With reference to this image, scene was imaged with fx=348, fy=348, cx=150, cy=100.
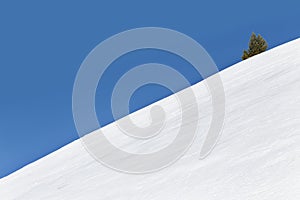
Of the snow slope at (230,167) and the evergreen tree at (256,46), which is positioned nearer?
the snow slope at (230,167)

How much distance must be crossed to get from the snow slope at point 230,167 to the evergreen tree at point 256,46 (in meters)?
16.4

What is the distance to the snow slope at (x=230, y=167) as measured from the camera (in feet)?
9.86

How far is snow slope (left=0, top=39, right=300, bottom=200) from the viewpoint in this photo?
3004 mm

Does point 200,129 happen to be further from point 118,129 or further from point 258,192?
point 118,129

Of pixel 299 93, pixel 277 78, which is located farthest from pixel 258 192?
pixel 277 78

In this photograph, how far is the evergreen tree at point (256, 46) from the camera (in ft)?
77.5

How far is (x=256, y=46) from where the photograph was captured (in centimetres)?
2391

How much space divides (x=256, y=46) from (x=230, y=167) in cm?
2178

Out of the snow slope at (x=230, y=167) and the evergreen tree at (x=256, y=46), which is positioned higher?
the evergreen tree at (x=256, y=46)

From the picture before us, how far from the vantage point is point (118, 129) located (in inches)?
408

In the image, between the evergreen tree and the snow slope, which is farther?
the evergreen tree

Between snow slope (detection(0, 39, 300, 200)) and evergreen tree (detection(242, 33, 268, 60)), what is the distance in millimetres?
16421

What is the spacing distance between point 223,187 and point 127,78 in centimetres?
753

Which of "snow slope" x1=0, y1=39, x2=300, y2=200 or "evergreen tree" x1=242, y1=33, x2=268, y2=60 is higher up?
"evergreen tree" x1=242, y1=33, x2=268, y2=60
